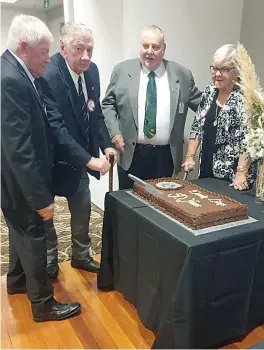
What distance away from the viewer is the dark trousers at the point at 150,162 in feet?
7.92

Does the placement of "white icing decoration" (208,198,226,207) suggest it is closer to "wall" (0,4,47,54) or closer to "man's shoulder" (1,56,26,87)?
"man's shoulder" (1,56,26,87)

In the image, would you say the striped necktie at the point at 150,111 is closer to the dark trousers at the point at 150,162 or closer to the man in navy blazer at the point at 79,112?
the dark trousers at the point at 150,162

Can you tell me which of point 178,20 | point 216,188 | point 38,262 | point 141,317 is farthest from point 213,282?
point 178,20

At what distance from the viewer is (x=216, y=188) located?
2.03m

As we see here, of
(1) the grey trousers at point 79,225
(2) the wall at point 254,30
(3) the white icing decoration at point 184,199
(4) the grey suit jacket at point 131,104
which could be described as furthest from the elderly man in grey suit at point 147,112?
(2) the wall at point 254,30

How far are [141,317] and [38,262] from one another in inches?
23.3

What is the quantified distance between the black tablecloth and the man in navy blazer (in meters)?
0.45

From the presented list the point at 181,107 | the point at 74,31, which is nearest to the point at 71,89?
the point at 74,31

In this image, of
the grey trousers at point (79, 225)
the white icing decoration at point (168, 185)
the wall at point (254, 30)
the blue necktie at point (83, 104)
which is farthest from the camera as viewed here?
the wall at point (254, 30)

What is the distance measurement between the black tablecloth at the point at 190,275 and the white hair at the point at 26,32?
848mm

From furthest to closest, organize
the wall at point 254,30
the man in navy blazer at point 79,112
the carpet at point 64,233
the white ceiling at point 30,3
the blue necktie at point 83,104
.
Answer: the white ceiling at point 30,3, the wall at point 254,30, the carpet at point 64,233, the blue necktie at point 83,104, the man in navy blazer at point 79,112

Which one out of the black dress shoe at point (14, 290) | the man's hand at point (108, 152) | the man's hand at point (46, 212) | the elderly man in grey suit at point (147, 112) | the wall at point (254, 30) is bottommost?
the black dress shoe at point (14, 290)

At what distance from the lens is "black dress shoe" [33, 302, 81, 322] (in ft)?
6.31

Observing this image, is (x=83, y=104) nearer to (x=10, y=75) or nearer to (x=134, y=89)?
(x=134, y=89)
